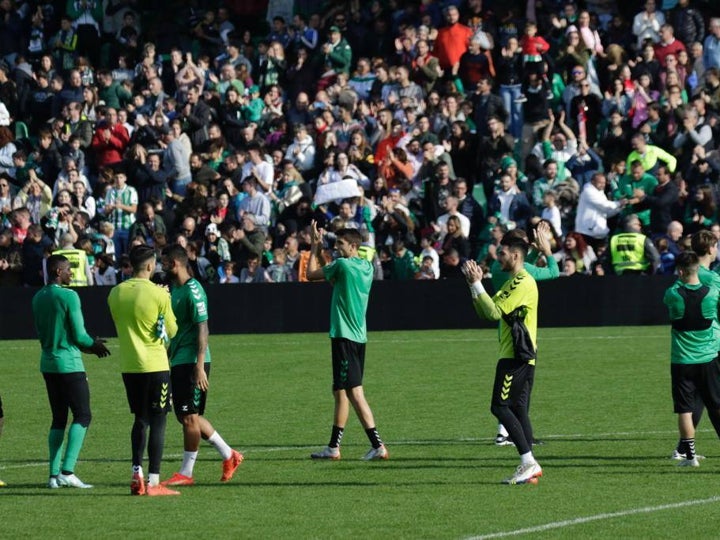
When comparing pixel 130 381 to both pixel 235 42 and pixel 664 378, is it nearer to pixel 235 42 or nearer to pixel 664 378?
pixel 664 378

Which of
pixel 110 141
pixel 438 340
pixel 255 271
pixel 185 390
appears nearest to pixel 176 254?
pixel 185 390

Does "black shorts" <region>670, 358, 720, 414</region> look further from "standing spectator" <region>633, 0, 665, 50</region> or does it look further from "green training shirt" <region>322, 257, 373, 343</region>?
"standing spectator" <region>633, 0, 665, 50</region>

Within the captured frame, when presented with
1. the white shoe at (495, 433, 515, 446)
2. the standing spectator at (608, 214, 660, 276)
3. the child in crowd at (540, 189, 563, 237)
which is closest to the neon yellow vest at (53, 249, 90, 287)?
the child in crowd at (540, 189, 563, 237)

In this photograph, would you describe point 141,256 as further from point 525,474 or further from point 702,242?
point 702,242

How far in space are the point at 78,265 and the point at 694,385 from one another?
15586 mm

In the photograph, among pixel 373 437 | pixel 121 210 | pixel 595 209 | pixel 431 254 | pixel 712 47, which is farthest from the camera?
pixel 712 47

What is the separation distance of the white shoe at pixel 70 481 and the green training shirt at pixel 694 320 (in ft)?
15.7

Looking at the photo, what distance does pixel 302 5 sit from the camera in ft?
117

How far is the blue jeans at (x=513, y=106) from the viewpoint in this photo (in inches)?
1163

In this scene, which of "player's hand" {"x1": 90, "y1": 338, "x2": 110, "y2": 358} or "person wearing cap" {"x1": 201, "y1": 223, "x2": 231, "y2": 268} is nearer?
"player's hand" {"x1": 90, "y1": 338, "x2": 110, "y2": 358}

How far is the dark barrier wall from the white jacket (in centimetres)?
89

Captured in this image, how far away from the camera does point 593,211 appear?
27.1 m

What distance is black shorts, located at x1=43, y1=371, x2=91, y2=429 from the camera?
12.6m

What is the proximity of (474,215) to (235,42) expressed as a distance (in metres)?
7.57
